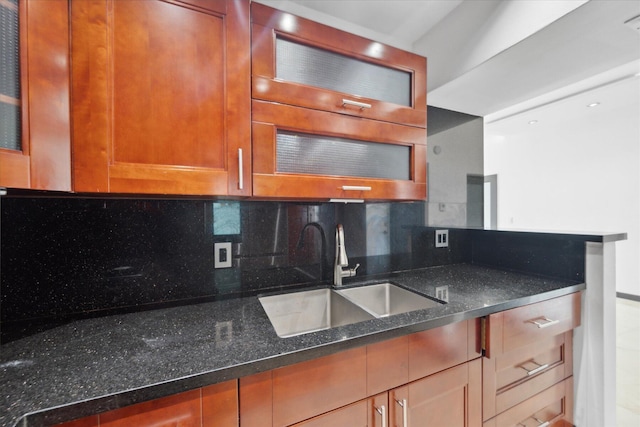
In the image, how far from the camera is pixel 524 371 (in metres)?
1.19

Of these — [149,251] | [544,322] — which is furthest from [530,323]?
[149,251]

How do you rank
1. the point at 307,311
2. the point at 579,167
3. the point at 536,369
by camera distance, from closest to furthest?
the point at 536,369, the point at 307,311, the point at 579,167

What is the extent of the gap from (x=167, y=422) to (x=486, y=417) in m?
1.14

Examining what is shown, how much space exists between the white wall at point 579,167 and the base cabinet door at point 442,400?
8.68ft

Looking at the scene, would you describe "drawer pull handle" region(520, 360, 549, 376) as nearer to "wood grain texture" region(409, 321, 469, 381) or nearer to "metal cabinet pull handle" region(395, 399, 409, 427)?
"wood grain texture" region(409, 321, 469, 381)

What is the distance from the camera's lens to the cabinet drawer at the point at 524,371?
110 cm

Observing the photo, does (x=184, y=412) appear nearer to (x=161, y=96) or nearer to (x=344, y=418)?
(x=344, y=418)

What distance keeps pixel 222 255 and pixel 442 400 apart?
1.02 m

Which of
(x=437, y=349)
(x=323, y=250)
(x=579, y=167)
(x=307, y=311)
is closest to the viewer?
(x=437, y=349)

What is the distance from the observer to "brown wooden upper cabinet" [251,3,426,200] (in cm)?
99

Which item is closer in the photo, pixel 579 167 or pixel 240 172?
pixel 240 172

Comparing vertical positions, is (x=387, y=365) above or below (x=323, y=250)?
below

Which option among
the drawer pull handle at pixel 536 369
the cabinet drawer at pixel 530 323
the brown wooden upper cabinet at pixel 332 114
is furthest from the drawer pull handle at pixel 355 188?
the drawer pull handle at pixel 536 369

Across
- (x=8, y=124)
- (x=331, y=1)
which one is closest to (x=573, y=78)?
(x=331, y=1)
